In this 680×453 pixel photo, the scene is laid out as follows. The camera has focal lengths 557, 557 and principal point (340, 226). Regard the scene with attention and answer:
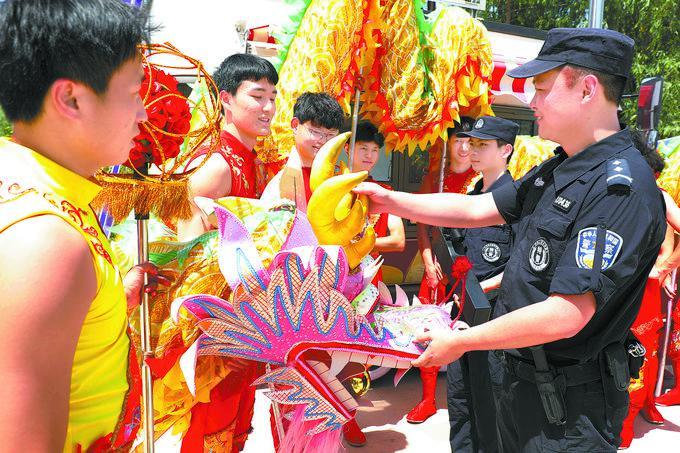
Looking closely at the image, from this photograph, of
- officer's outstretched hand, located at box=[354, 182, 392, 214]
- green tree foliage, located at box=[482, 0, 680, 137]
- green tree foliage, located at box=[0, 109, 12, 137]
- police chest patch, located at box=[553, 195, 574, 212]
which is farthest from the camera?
green tree foliage, located at box=[482, 0, 680, 137]

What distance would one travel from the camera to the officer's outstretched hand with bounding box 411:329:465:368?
5.34 ft

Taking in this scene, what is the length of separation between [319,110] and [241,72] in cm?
38

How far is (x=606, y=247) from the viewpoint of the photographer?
56.4 inches

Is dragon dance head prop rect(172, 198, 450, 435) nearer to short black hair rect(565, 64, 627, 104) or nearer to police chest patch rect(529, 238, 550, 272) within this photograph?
police chest patch rect(529, 238, 550, 272)

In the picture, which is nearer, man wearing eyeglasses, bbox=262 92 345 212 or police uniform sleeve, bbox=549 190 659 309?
police uniform sleeve, bbox=549 190 659 309

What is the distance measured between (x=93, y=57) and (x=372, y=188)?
126 centimetres

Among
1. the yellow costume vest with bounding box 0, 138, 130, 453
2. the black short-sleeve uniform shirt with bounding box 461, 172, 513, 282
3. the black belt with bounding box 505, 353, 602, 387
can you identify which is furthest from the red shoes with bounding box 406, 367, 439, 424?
the yellow costume vest with bounding box 0, 138, 130, 453

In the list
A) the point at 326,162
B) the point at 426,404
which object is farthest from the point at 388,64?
the point at 426,404

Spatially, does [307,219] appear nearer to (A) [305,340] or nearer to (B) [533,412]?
(A) [305,340]

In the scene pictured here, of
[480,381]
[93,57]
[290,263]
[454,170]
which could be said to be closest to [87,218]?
[93,57]

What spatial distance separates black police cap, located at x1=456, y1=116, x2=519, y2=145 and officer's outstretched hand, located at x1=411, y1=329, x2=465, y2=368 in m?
1.68

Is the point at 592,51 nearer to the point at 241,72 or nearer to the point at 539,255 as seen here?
the point at 539,255

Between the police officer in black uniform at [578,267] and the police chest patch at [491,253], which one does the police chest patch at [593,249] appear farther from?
the police chest patch at [491,253]

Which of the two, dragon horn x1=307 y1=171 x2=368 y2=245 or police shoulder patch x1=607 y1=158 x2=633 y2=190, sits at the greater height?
police shoulder patch x1=607 y1=158 x2=633 y2=190
